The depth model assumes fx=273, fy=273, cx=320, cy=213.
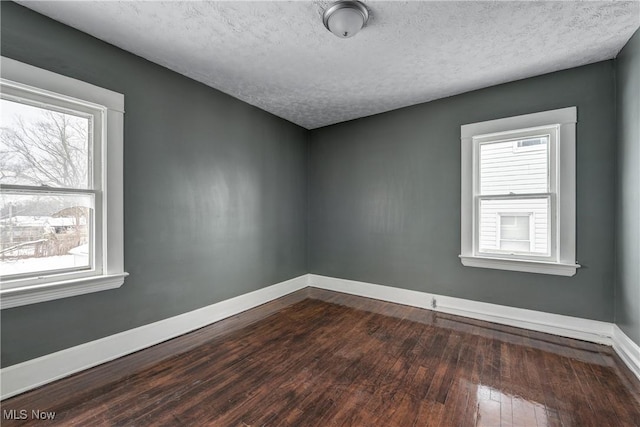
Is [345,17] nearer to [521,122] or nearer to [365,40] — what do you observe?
[365,40]

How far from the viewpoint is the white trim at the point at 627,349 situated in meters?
2.15

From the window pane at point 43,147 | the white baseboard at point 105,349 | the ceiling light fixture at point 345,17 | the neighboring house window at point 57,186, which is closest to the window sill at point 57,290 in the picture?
the neighboring house window at point 57,186

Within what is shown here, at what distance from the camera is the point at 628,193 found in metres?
2.34

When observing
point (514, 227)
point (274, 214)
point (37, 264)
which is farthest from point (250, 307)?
point (514, 227)

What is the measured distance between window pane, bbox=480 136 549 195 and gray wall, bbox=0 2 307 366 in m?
2.74

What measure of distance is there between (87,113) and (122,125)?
242mm

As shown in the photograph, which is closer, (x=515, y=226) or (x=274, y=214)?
(x=515, y=226)

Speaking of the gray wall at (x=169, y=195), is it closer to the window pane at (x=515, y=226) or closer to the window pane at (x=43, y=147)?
the window pane at (x=43, y=147)

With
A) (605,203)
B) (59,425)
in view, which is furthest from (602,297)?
(59,425)

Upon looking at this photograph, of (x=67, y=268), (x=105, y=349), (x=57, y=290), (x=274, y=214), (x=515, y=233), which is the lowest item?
(x=105, y=349)

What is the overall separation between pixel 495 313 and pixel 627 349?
1.00 meters

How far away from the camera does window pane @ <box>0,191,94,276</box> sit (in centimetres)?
193

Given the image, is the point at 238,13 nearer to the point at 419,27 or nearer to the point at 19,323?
the point at 419,27

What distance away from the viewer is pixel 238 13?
1.99 metres
